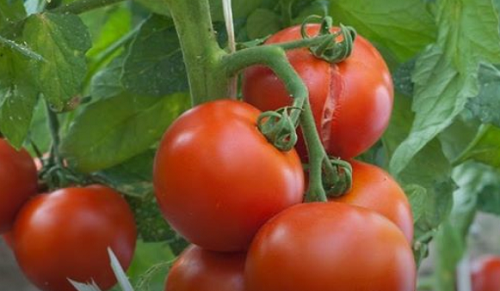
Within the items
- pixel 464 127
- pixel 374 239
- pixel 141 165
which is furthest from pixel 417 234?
pixel 374 239

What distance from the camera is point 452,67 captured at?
88 cm

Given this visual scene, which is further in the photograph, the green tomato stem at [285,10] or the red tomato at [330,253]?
the green tomato stem at [285,10]

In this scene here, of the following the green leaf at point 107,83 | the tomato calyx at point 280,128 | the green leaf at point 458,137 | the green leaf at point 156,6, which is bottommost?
the green leaf at point 458,137

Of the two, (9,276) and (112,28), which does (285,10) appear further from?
(9,276)

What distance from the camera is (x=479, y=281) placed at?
1274 mm

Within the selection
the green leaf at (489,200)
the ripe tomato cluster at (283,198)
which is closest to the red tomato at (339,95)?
the ripe tomato cluster at (283,198)

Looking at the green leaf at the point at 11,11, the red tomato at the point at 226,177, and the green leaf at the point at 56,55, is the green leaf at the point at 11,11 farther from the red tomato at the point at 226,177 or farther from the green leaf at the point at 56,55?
the red tomato at the point at 226,177

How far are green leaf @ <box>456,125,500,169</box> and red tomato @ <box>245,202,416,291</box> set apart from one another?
15.8 inches

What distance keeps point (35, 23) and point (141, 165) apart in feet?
0.85

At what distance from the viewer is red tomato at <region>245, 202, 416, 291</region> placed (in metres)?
0.67

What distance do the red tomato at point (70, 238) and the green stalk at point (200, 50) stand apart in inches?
8.2

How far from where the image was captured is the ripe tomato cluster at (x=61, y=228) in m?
0.95

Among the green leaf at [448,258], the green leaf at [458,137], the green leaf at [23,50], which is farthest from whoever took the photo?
the green leaf at [458,137]

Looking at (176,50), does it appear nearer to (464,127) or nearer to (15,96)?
(15,96)
